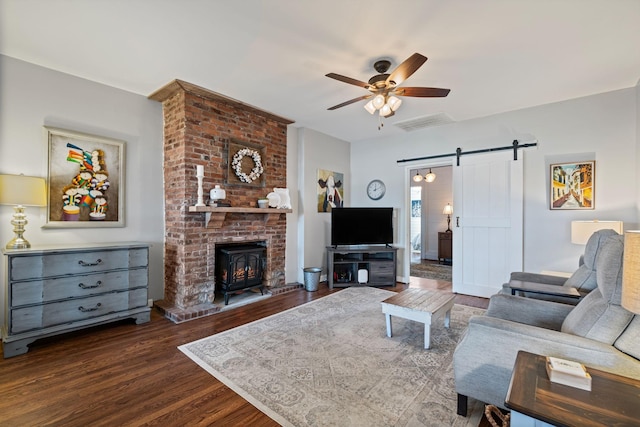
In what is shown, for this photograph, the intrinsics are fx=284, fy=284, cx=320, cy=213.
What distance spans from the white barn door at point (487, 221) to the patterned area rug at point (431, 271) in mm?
1147

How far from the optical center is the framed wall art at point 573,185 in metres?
3.56

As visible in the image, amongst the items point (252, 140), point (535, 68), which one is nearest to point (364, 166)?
point (252, 140)

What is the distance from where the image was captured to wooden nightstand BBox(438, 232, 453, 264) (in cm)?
726

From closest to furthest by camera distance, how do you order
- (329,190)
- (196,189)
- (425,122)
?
(196,189) < (425,122) < (329,190)

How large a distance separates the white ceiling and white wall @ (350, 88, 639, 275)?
30 centimetres

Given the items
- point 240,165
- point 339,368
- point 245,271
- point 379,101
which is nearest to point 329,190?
point 240,165

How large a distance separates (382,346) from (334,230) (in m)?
2.59

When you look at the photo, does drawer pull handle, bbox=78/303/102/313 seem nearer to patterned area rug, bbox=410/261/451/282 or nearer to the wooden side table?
the wooden side table

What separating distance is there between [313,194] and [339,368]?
131 inches

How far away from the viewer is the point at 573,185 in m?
3.67

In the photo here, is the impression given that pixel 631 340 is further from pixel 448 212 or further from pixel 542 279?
pixel 448 212

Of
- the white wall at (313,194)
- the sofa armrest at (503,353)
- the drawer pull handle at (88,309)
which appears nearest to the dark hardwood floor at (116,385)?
the drawer pull handle at (88,309)

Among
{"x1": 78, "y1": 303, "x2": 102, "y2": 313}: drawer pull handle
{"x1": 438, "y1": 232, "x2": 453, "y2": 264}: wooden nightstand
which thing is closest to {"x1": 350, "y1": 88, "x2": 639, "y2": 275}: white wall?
{"x1": 438, "y1": 232, "x2": 453, "y2": 264}: wooden nightstand

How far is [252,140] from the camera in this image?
426 cm
